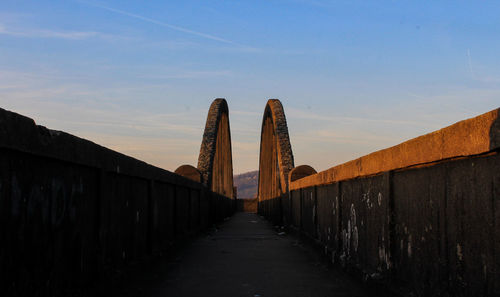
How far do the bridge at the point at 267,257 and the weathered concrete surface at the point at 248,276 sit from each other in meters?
0.04

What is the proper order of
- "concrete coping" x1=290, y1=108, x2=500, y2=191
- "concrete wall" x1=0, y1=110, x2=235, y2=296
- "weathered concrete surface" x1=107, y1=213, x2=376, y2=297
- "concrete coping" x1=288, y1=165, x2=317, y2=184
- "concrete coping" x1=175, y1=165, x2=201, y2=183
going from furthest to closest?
"concrete coping" x1=175, y1=165, x2=201, y2=183, "concrete coping" x1=288, y1=165, x2=317, y2=184, "weathered concrete surface" x1=107, y1=213, x2=376, y2=297, "concrete wall" x1=0, y1=110, x2=235, y2=296, "concrete coping" x1=290, y1=108, x2=500, y2=191

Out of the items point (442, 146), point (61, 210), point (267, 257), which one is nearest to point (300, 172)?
point (267, 257)

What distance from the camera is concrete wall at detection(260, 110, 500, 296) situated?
10.5ft

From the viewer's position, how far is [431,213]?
408 centimetres

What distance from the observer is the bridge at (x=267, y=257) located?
3.29 meters

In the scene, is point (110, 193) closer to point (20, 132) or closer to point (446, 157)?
point (20, 132)

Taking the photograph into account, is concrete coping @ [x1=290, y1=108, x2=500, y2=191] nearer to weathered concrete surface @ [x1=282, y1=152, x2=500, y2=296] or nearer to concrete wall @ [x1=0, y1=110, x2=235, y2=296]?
weathered concrete surface @ [x1=282, y1=152, x2=500, y2=296]

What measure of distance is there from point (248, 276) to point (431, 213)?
3813 mm

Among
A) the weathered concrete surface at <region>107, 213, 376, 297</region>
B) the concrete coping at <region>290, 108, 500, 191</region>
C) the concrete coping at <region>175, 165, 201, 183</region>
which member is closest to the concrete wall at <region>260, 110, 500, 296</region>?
the concrete coping at <region>290, 108, 500, 191</region>

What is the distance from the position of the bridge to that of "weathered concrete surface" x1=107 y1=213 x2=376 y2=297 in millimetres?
36

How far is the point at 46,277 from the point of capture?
374 centimetres

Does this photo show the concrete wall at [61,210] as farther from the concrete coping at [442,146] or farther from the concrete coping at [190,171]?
the concrete coping at [190,171]

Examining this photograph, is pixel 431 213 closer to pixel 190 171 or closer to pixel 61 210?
pixel 61 210

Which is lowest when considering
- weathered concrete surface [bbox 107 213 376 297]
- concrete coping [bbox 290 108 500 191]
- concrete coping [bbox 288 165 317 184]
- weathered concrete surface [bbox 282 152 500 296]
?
weathered concrete surface [bbox 107 213 376 297]
